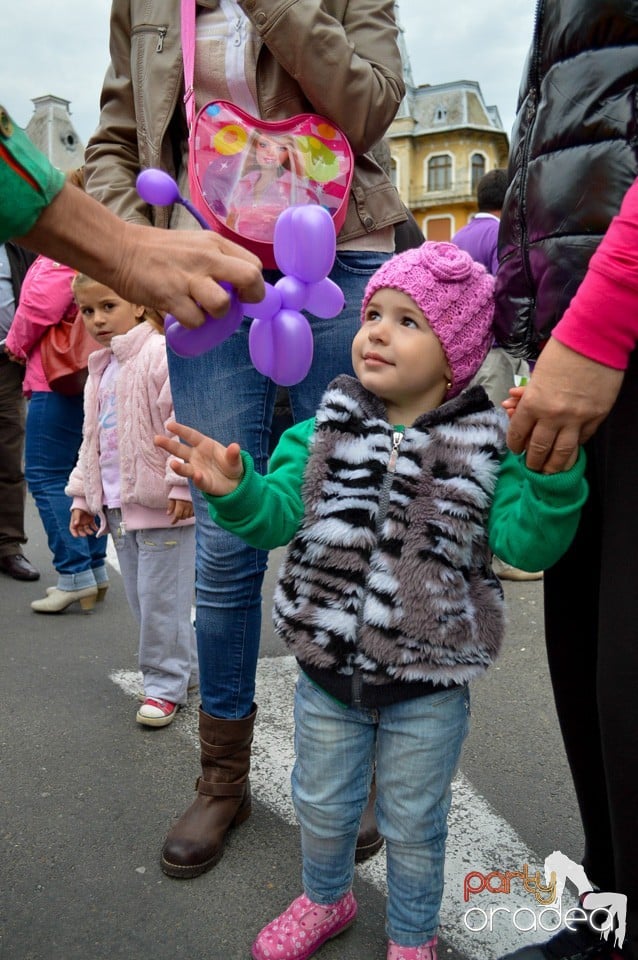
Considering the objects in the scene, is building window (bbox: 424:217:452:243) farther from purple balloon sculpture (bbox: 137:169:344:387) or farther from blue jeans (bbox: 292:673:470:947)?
blue jeans (bbox: 292:673:470:947)

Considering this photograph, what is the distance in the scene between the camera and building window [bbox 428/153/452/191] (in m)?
44.0

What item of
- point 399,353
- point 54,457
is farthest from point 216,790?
point 54,457

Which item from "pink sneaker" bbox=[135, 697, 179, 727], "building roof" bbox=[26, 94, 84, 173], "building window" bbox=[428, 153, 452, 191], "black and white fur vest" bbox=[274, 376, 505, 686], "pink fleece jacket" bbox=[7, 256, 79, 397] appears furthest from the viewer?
"building window" bbox=[428, 153, 452, 191]

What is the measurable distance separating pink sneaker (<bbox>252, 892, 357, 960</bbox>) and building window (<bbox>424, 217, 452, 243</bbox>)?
43558 mm

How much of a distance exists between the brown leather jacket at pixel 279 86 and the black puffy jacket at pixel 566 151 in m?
0.51

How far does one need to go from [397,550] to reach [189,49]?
126 centimetres

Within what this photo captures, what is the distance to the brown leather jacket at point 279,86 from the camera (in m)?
1.86

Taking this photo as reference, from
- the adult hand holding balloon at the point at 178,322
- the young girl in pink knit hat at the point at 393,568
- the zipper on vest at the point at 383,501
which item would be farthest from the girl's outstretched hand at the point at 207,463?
the zipper on vest at the point at 383,501

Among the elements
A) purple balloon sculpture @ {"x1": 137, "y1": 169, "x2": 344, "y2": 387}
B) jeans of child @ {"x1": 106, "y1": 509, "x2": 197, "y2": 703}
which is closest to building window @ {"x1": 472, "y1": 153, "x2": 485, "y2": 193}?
jeans of child @ {"x1": 106, "y1": 509, "x2": 197, "y2": 703}

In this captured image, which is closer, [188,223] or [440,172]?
[188,223]

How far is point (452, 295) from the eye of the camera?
1.70m

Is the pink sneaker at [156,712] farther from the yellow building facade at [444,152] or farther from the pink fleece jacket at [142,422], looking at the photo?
the yellow building facade at [444,152]

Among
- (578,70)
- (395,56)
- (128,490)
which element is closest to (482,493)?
(578,70)

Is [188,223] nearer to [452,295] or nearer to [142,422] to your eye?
[452,295]
